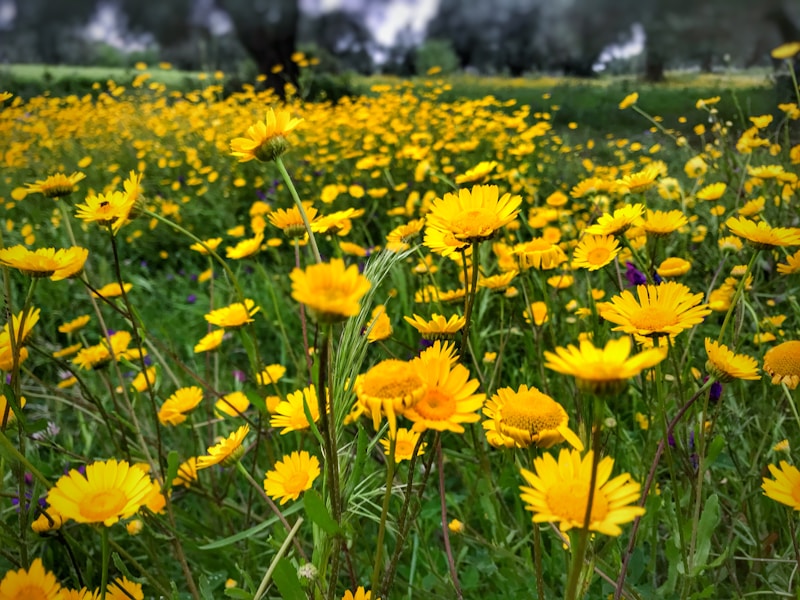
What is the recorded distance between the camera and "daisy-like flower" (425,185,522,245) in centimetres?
57

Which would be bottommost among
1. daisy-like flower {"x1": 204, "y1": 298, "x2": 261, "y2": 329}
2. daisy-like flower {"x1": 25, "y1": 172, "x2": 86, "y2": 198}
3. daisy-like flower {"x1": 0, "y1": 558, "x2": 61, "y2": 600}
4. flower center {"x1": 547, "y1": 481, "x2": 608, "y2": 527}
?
daisy-like flower {"x1": 0, "y1": 558, "x2": 61, "y2": 600}

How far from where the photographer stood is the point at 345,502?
0.53 meters

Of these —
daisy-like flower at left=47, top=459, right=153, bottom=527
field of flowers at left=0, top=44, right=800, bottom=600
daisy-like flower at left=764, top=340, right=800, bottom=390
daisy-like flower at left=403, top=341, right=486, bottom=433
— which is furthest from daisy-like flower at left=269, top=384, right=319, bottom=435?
daisy-like flower at left=764, top=340, right=800, bottom=390

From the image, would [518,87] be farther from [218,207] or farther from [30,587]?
[30,587]

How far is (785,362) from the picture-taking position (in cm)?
62

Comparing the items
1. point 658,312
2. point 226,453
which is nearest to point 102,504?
point 226,453

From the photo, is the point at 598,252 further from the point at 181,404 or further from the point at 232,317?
the point at 181,404

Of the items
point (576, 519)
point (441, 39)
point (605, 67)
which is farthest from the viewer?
point (441, 39)

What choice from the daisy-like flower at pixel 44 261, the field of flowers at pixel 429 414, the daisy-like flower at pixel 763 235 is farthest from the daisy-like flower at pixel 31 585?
the daisy-like flower at pixel 763 235

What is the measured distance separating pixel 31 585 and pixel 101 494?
9cm

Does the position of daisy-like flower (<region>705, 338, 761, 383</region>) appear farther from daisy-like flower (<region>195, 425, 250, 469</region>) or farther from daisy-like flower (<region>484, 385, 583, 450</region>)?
daisy-like flower (<region>195, 425, 250, 469</region>)

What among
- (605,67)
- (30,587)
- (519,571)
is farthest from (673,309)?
(605,67)

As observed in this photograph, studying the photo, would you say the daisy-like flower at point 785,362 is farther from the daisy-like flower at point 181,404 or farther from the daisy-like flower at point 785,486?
the daisy-like flower at point 181,404

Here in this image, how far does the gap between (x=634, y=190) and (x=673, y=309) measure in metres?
0.41
